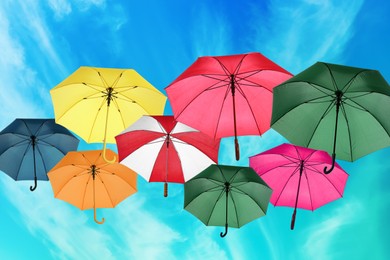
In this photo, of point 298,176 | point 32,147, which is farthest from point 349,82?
point 32,147

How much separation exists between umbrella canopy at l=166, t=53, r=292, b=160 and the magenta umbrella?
1.37m

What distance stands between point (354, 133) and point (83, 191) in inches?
236

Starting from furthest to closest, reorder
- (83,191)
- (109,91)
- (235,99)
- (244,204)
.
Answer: (83,191)
(244,204)
(109,91)
(235,99)

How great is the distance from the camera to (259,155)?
31.8 feet

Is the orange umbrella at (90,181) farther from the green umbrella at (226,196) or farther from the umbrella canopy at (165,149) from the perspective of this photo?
the green umbrella at (226,196)

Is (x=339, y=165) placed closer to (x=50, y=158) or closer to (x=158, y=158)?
(x=158, y=158)

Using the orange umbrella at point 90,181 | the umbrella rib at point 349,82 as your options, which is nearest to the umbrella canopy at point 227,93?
the umbrella rib at point 349,82

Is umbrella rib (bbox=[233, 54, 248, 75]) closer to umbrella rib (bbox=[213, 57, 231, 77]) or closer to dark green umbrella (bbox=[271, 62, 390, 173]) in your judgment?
umbrella rib (bbox=[213, 57, 231, 77])

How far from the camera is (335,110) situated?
7316 millimetres

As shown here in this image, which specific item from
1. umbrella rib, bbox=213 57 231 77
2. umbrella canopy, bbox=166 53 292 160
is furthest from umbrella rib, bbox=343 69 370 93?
umbrella rib, bbox=213 57 231 77

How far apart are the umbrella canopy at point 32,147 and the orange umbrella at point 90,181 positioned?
30.9 inches

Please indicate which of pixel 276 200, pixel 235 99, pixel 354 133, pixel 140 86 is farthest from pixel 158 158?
pixel 354 133

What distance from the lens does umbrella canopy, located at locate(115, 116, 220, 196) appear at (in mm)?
9016

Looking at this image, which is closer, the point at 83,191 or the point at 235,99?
the point at 235,99
